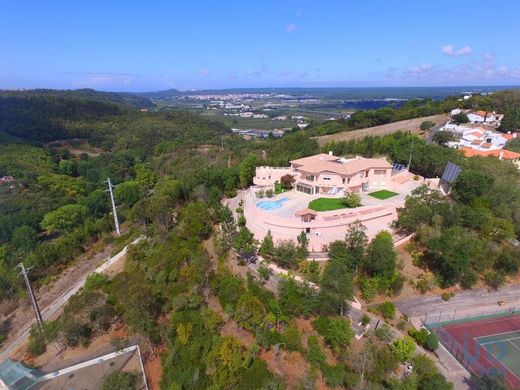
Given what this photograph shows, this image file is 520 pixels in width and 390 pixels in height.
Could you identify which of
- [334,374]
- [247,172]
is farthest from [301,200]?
[334,374]

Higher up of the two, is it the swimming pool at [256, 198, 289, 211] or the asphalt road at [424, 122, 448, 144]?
the asphalt road at [424, 122, 448, 144]

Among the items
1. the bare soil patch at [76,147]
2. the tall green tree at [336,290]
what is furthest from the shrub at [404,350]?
the bare soil patch at [76,147]

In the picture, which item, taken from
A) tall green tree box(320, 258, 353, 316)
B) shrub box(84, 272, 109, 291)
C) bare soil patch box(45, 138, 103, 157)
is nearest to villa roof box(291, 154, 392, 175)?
tall green tree box(320, 258, 353, 316)

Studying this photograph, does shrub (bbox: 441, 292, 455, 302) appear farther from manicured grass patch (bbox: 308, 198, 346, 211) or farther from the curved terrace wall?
manicured grass patch (bbox: 308, 198, 346, 211)

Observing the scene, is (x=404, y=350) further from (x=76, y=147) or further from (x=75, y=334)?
(x=76, y=147)

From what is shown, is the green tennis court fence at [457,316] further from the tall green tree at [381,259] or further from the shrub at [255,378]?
the shrub at [255,378]
